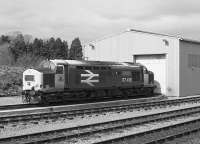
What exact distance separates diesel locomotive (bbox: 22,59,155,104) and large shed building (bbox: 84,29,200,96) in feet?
6.72

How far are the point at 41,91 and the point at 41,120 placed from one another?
4751 millimetres

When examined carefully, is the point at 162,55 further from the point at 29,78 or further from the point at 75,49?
the point at 75,49

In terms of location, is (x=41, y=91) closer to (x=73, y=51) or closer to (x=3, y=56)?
(x=3, y=56)

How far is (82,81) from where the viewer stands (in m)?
22.6

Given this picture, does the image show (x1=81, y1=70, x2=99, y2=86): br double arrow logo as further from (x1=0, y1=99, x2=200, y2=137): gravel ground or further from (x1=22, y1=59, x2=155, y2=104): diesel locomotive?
(x1=0, y1=99, x2=200, y2=137): gravel ground

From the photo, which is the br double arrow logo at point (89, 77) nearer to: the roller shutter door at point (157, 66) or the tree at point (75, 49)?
the roller shutter door at point (157, 66)

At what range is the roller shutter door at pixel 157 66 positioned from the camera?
96.6 ft

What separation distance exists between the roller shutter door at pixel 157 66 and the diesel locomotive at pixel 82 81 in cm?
187

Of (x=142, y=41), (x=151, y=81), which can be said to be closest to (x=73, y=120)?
(x=151, y=81)

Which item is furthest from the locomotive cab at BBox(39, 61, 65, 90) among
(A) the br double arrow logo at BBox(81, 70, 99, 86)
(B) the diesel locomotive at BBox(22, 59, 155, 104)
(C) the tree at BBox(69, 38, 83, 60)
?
(C) the tree at BBox(69, 38, 83, 60)

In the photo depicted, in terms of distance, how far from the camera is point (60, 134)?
12.3 metres

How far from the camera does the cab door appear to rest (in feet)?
69.2

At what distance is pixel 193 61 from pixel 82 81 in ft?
40.7

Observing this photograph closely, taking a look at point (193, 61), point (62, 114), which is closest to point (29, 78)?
point (62, 114)
